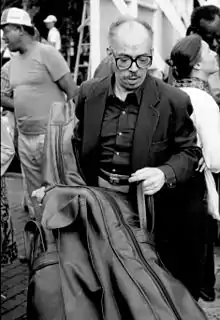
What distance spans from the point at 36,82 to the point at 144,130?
278 cm

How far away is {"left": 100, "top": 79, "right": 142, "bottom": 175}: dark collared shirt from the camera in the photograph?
8.38ft

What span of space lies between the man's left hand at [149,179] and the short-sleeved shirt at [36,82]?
9.48ft

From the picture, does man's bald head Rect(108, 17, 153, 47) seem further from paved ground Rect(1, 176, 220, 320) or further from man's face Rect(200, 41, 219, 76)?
paved ground Rect(1, 176, 220, 320)

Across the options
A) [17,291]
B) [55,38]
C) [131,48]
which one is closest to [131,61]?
[131,48]

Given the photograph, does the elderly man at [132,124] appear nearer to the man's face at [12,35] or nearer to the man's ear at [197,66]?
the man's ear at [197,66]

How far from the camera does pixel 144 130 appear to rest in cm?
252

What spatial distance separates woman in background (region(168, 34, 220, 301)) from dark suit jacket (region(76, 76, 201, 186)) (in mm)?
534

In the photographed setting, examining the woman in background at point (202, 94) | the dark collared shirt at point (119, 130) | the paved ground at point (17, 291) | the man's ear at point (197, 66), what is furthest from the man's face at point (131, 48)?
the paved ground at point (17, 291)

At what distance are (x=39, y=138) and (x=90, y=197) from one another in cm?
309

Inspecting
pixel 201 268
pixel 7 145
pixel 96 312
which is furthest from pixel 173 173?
pixel 7 145

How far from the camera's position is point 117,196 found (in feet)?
8.05

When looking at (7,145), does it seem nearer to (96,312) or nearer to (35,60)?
(35,60)

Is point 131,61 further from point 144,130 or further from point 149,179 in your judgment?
point 149,179

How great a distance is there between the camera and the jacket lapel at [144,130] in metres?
2.52
